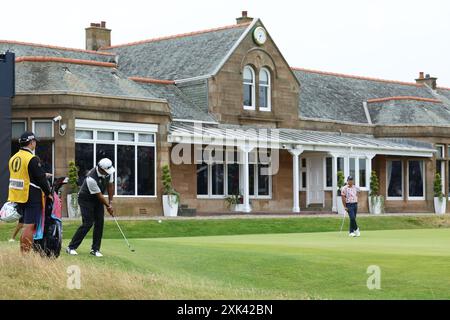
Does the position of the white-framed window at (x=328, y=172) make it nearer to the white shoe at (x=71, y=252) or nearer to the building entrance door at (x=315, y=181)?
the building entrance door at (x=315, y=181)

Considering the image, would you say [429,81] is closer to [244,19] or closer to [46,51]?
[244,19]

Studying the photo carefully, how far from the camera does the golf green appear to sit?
43.9 ft

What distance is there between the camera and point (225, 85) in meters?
39.8

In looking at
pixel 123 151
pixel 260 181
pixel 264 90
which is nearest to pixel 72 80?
pixel 123 151

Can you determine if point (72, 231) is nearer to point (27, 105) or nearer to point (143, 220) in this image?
point (143, 220)

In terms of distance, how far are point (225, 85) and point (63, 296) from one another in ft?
92.8

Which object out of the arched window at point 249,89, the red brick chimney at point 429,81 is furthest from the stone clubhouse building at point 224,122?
the red brick chimney at point 429,81

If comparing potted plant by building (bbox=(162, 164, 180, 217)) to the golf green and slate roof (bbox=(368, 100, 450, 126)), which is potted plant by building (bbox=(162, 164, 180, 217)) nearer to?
the golf green

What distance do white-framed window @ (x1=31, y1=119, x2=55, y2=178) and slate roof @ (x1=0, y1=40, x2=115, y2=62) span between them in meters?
8.01

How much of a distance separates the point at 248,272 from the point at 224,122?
2429cm

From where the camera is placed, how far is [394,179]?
148 ft

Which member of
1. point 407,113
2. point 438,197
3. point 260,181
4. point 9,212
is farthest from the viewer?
point 407,113
